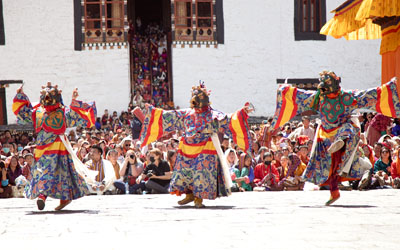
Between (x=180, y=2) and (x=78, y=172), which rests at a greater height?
(x=180, y=2)

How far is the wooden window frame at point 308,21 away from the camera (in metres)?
20.9

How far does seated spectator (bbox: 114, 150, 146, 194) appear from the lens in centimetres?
1081

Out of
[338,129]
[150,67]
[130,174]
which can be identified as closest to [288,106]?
[338,129]

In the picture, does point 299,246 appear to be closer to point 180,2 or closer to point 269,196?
point 269,196

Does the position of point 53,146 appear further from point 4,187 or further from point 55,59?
point 55,59

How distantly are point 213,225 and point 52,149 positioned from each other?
260 cm

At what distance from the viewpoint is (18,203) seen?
30.5 ft

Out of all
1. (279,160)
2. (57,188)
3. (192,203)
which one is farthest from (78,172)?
(279,160)

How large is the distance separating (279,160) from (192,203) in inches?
115

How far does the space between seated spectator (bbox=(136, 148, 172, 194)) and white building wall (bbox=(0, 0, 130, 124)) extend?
9.74 m

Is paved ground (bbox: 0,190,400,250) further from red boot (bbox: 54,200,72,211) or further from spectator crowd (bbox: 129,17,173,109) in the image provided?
spectator crowd (bbox: 129,17,173,109)

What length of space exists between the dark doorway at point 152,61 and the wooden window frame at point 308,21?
12.0ft

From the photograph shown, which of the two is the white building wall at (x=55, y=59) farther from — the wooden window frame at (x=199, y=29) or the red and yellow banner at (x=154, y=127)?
the red and yellow banner at (x=154, y=127)

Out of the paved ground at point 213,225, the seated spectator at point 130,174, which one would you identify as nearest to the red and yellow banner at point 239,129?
the paved ground at point 213,225
